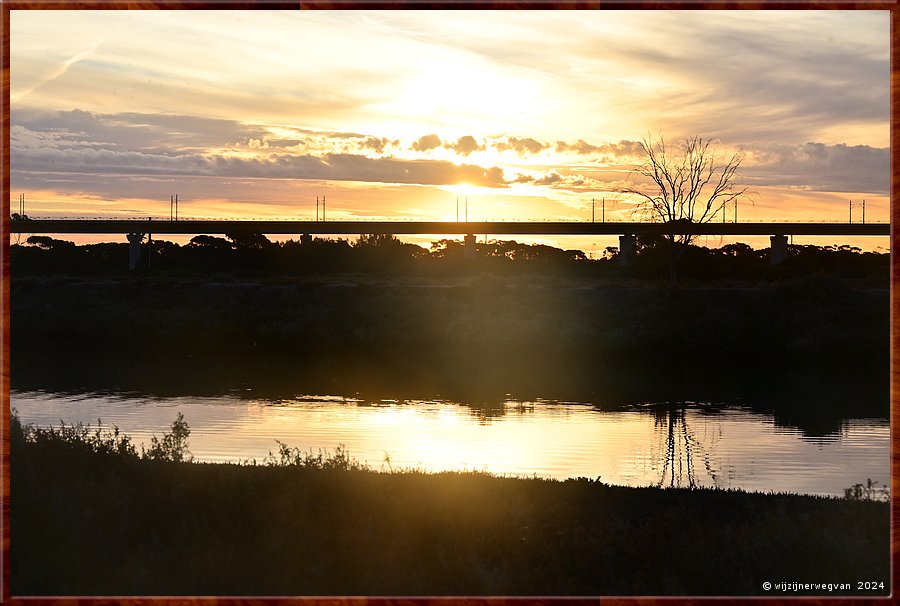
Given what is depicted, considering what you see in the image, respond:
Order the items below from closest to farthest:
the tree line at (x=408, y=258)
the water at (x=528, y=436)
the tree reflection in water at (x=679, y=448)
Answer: the tree reflection in water at (x=679, y=448), the water at (x=528, y=436), the tree line at (x=408, y=258)

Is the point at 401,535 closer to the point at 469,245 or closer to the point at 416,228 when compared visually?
the point at 469,245

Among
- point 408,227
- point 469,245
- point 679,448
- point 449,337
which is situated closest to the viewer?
point 679,448

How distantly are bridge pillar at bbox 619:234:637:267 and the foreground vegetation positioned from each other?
72655mm

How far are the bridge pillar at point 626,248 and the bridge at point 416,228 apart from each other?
1.22m

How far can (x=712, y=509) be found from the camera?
12773mm

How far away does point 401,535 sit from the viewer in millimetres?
11383

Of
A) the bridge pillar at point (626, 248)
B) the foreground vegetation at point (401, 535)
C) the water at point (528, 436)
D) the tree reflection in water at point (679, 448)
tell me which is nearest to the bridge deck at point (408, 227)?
the bridge pillar at point (626, 248)

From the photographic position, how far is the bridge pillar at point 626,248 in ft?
280

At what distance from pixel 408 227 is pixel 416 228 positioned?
3.90 feet

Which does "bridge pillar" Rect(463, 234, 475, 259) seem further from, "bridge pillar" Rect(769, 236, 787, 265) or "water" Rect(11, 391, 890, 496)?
"water" Rect(11, 391, 890, 496)

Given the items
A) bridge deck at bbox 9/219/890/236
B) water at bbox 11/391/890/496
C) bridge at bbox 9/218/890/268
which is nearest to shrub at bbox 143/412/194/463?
water at bbox 11/391/890/496

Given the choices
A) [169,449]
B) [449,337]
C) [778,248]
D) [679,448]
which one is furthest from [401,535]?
[778,248]

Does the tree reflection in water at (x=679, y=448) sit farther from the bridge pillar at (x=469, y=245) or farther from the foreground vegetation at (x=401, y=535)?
the bridge pillar at (x=469, y=245)

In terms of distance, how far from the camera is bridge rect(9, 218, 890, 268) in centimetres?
9731
